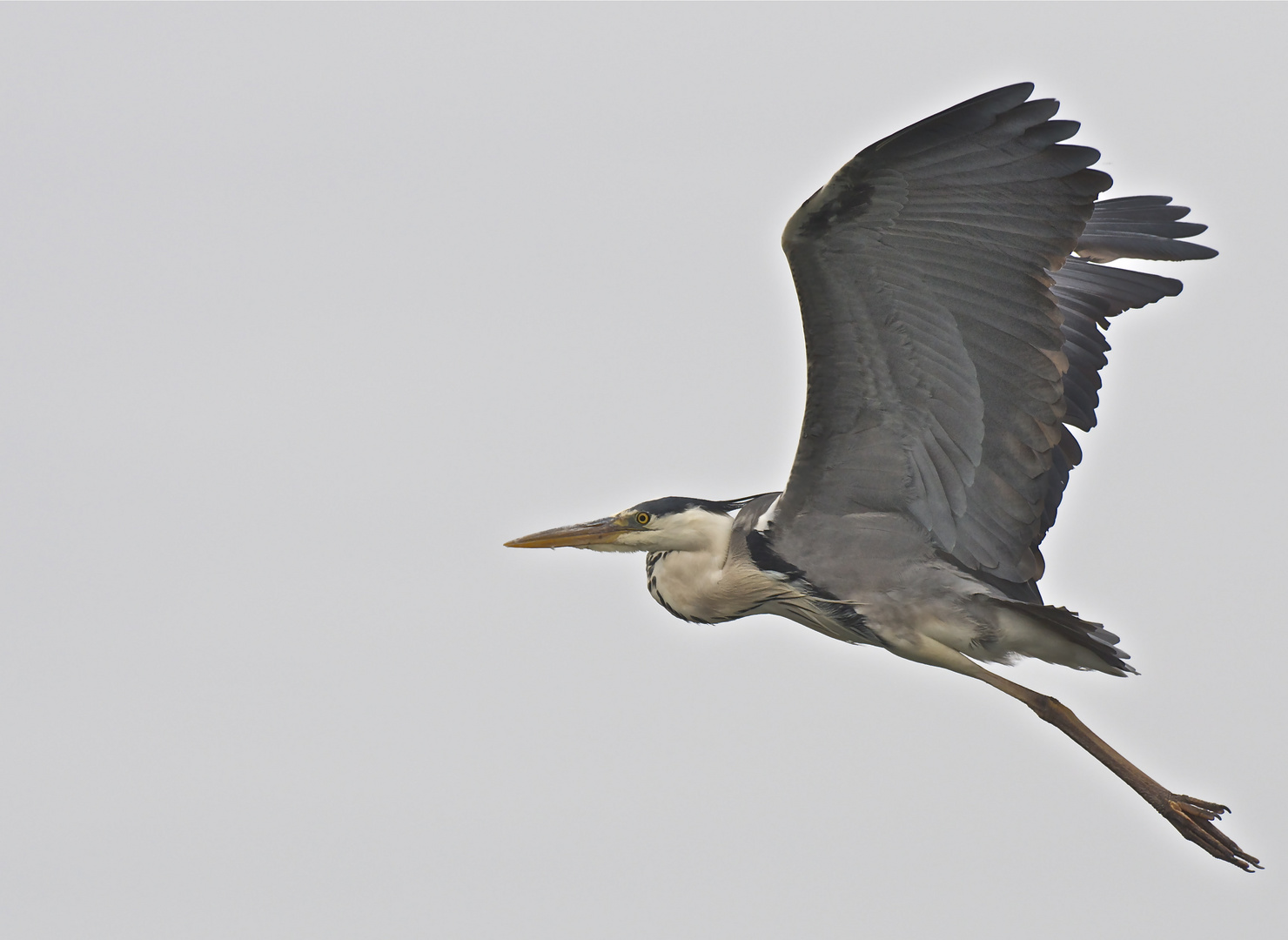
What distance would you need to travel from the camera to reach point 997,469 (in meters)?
7.89

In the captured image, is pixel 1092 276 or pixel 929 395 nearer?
pixel 929 395

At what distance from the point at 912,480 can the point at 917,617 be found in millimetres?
654

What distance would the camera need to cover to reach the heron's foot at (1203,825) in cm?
777

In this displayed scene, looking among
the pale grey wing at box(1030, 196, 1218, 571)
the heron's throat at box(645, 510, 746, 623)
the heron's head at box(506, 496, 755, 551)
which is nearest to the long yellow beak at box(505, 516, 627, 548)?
the heron's head at box(506, 496, 755, 551)

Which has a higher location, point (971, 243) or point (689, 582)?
point (971, 243)

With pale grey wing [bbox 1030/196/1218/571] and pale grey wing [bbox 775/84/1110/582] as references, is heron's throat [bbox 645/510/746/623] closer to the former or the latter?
pale grey wing [bbox 775/84/1110/582]

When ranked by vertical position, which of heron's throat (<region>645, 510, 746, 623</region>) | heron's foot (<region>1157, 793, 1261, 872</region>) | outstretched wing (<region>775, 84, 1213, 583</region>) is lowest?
heron's foot (<region>1157, 793, 1261, 872</region>)

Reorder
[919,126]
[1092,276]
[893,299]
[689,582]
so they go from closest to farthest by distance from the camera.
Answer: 1. [919,126]
2. [893,299]
3. [689,582]
4. [1092,276]

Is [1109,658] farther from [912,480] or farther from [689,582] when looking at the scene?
[689,582]

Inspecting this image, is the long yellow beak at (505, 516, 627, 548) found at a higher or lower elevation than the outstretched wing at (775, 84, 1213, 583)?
lower

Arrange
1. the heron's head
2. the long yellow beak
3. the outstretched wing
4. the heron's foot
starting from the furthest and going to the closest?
the long yellow beak → the heron's head → the heron's foot → the outstretched wing

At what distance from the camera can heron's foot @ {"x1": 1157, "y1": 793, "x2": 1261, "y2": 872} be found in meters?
7.77

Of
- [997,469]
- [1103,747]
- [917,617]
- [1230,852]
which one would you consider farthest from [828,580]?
[1230,852]

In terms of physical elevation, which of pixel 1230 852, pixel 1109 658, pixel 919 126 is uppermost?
pixel 919 126
